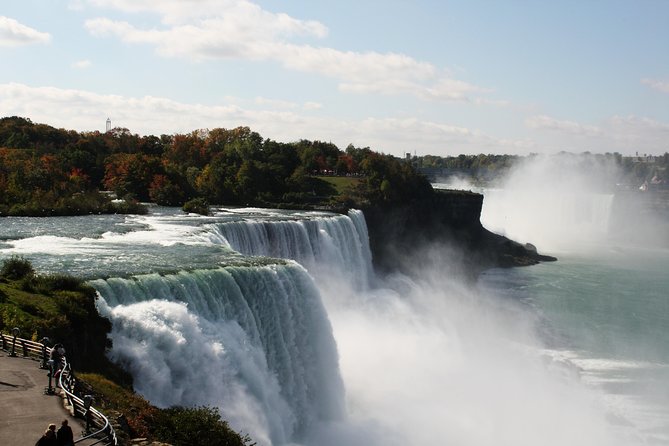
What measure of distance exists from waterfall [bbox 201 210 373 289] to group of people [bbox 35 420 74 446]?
23.2 metres

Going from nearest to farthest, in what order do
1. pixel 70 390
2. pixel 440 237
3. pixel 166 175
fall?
pixel 70 390, pixel 166 175, pixel 440 237

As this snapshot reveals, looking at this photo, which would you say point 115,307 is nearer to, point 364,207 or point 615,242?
point 364,207

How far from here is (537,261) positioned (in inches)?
2810

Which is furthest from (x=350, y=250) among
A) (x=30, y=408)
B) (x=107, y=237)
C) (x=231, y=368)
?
(x=30, y=408)

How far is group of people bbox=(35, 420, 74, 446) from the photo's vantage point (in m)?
9.78

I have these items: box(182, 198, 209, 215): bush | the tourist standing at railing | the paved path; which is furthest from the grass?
the tourist standing at railing

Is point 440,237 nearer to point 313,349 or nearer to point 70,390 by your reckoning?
point 313,349

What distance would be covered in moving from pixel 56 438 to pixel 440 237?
194 feet

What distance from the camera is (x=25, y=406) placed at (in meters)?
12.7

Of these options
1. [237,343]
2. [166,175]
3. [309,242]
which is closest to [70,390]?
[237,343]

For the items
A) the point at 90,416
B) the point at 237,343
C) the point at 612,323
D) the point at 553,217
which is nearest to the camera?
the point at 90,416

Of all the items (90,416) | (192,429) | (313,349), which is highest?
(90,416)

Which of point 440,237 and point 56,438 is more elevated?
point 56,438

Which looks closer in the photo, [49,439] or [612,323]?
[49,439]
